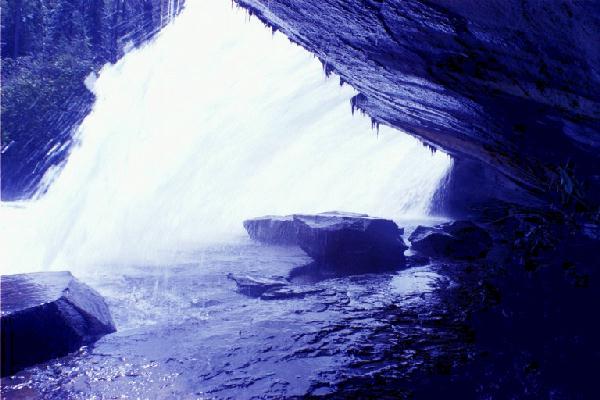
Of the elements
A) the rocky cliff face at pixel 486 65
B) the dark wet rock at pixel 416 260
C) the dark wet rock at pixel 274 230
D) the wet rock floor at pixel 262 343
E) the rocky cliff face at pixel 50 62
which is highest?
the rocky cliff face at pixel 50 62

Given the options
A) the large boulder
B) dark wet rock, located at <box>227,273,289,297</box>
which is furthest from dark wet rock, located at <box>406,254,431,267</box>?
the large boulder

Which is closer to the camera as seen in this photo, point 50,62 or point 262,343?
point 262,343

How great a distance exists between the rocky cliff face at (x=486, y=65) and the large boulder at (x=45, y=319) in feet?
15.6

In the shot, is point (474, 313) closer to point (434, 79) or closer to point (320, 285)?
point (320, 285)

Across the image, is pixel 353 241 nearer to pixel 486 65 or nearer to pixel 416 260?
pixel 416 260

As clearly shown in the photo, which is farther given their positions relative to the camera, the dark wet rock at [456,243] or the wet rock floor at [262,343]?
the dark wet rock at [456,243]

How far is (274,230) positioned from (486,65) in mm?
8113

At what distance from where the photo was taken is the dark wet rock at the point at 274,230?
10.7m

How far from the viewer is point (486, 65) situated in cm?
424

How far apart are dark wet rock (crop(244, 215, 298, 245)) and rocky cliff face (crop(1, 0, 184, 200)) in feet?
75.2

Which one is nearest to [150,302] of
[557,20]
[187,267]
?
[187,267]

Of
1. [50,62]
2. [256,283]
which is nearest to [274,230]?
[256,283]

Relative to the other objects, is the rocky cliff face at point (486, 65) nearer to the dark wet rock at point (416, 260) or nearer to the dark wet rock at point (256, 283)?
the dark wet rock at point (416, 260)

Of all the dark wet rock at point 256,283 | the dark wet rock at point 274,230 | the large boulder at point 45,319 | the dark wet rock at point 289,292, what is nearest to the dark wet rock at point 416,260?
the dark wet rock at point 289,292
